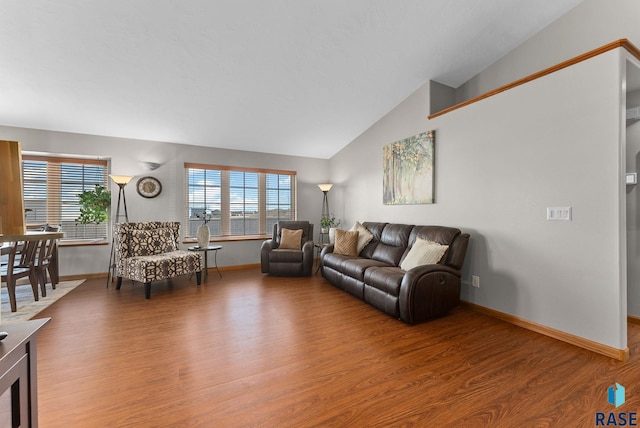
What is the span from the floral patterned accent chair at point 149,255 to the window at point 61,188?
1.09 meters

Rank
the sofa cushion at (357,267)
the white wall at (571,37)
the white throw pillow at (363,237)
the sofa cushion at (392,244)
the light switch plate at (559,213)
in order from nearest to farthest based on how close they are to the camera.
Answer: the light switch plate at (559,213) < the white wall at (571,37) < the sofa cushion at (357,267) < the sofa cushion at (392,244) < the white throw pillow at (363,237)

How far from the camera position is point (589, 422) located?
1.49 meters

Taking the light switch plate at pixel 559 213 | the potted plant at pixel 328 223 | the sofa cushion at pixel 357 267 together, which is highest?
the light switch plate at pixel 559 213

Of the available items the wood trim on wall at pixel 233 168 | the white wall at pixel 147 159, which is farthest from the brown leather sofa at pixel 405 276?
the wood trim on wall at pixel 233 168

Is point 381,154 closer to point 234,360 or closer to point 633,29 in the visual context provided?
point 633,29

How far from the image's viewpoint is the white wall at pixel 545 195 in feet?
7.08

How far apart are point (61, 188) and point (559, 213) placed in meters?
6.71

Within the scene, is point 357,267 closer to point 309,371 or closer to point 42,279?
point 309,371

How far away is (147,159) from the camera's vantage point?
4.68 m

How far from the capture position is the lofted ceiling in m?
2.50

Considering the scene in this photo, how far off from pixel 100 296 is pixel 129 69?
112 inches

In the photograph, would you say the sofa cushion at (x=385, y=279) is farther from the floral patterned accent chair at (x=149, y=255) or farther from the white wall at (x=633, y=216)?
the floral patterned accent chair at (x=149, y=255)

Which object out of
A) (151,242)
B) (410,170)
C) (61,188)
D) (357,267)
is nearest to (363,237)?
(357,267)

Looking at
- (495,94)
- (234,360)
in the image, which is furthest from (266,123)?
(234,360)
